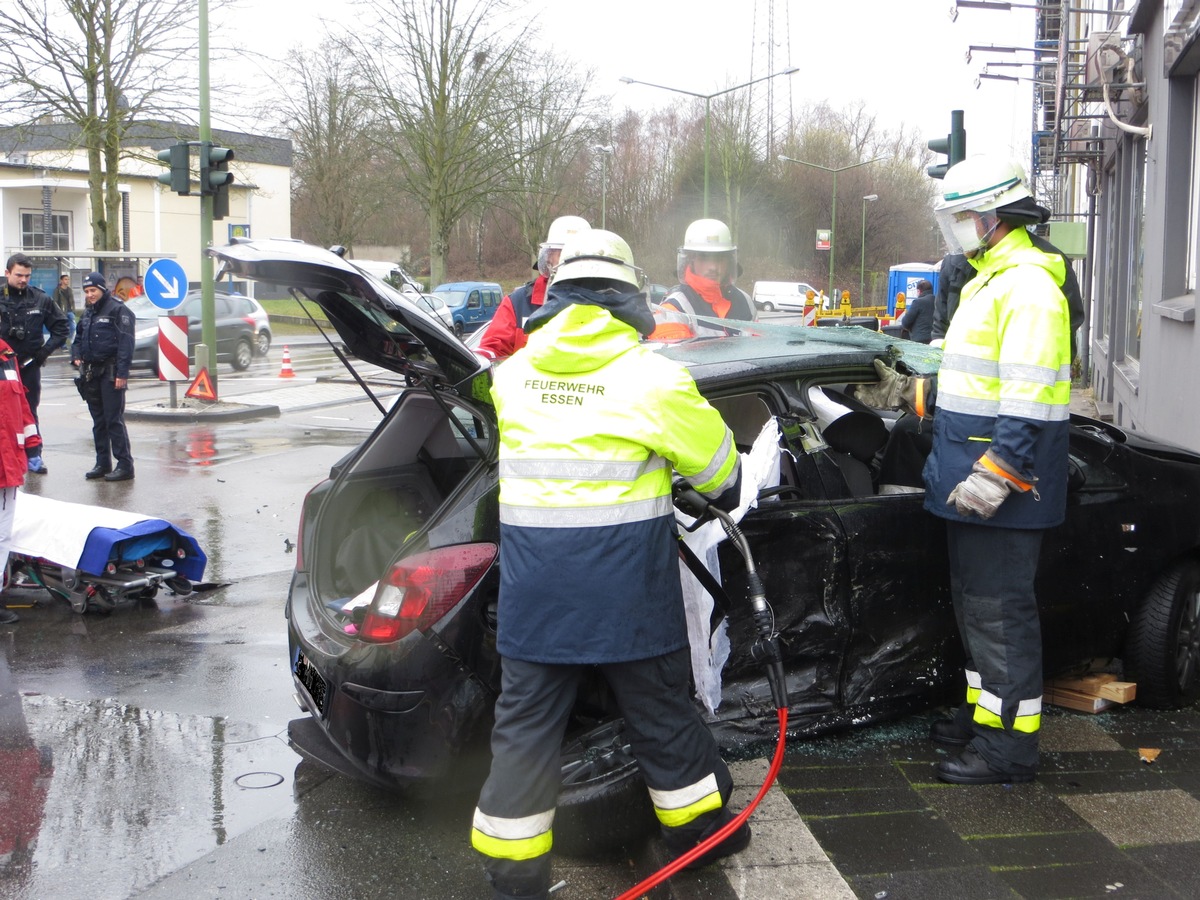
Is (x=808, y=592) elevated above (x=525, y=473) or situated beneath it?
situated beneath

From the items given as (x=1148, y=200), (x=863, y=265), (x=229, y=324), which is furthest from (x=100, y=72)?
(x=863, y=265)

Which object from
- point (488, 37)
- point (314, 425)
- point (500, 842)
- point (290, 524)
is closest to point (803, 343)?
point (500, 842)

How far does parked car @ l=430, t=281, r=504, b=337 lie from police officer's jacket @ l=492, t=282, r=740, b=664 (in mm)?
29724

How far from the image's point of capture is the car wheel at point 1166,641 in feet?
15.1

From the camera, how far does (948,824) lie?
141 inches

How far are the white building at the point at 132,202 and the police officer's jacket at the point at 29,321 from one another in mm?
22543

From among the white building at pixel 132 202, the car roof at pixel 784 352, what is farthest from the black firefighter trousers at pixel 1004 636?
the white building at pixel 132 202

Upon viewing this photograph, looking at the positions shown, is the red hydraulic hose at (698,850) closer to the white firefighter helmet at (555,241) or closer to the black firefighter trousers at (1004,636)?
the black firefighter trousers at (1004,636)

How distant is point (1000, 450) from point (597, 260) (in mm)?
1462

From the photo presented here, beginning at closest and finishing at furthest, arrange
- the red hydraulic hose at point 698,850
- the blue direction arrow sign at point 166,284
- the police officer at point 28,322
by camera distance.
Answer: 1. the red hydraulic hose at point 698,850
2. the police officer at point 28,322
3. the blue direction arrow sign at point 166,284

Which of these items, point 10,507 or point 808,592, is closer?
point 808,592

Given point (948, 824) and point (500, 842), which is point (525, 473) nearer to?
point (500, 842)

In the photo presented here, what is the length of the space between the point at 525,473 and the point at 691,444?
0.43 metres

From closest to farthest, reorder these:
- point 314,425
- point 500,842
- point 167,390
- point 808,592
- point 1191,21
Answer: point 500,842 → point 808,592 → point 1191,21 → point 314,425 → point 167,390
